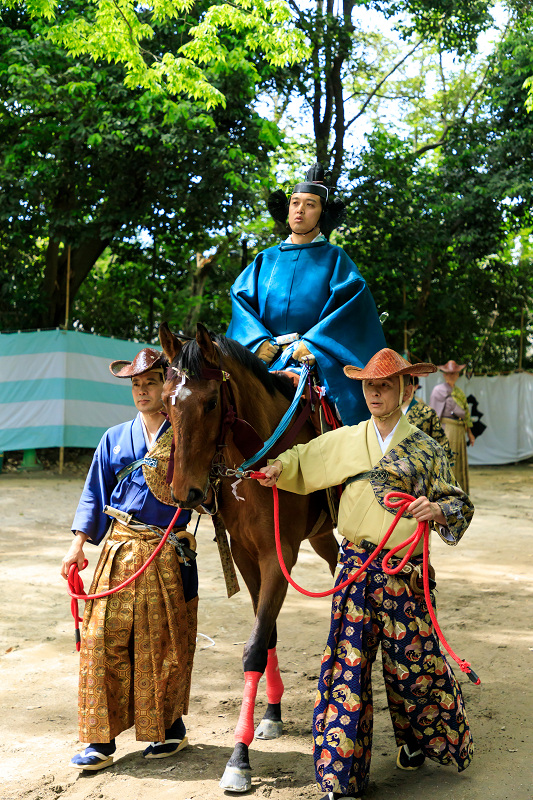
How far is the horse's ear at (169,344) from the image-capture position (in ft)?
9.41

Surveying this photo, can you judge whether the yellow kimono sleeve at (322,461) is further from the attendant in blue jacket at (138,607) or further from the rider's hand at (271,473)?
the attendant in blue jacket at (138,607)

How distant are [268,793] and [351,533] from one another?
1.09 meters

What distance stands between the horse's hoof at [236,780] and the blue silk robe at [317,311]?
1.68 m

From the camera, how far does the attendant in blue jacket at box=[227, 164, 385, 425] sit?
3.79m

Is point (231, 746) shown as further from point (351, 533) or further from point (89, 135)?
point (89, 135)

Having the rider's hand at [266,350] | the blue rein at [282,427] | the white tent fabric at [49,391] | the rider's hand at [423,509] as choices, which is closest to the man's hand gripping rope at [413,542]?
the rider's hand at [423,509]

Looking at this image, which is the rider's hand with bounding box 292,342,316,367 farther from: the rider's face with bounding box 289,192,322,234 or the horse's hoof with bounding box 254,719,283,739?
the horse's hoof with bounding box 254,719,283,739

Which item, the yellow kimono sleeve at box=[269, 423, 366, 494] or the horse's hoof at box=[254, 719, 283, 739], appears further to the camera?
the horse's hoof at box=[254, 719, 283, 739]

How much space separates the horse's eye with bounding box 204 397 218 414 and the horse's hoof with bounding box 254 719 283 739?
172 cm

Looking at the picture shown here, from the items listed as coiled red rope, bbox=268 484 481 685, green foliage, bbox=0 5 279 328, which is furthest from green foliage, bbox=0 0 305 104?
coiled red rope, bbox=268 484 481 685

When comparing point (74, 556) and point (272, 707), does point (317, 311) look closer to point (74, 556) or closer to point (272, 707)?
point (74, 556)

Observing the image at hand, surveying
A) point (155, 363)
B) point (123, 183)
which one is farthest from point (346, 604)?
point (123, 183)

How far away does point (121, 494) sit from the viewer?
336 cm

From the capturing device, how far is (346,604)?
2.89 m
